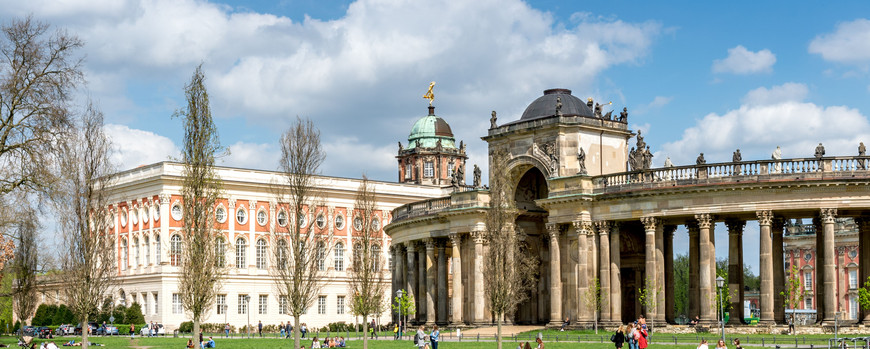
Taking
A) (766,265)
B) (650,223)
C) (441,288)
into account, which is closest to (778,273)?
(766,265)

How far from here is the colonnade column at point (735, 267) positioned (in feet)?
212

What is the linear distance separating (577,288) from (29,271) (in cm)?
3667

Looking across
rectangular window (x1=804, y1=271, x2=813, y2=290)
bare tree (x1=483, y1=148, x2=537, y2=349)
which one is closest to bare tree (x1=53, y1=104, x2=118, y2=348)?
bare tree (x1=483, y1=148, x2=537, y2=349)

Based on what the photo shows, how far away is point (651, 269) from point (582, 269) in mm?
4720

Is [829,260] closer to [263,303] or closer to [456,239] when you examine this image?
[456,239]

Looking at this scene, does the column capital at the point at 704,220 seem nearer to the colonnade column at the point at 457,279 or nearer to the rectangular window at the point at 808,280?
the colonnade column at the point at 457,279

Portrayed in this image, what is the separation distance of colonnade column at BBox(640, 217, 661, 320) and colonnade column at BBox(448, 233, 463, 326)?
55.7 feet

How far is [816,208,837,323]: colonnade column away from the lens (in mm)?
57906

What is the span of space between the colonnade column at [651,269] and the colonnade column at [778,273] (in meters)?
6.60

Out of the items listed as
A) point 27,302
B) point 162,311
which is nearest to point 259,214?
point 162,311

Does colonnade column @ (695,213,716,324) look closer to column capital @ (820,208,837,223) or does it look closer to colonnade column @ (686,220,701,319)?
colonnade column @ (686,220,701,319)

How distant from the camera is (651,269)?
6506 cm

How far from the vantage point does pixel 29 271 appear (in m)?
75.8

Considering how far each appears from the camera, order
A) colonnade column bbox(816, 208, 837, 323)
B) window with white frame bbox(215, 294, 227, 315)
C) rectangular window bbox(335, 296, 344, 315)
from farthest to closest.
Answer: rectangular window bbox(335, 296, 344, 315) < window with white frame bbox(215, 294, 227, 315) < colonnade column bbox(816, 208, 837, 323)
